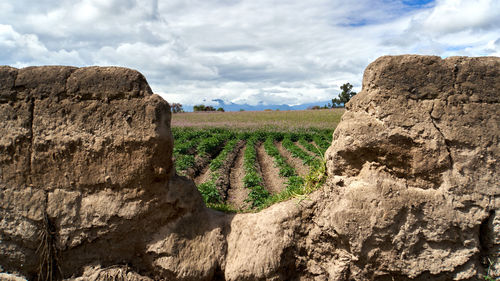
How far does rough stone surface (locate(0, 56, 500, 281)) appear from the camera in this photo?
3793mm

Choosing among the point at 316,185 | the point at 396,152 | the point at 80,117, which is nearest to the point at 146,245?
the point at 80,117

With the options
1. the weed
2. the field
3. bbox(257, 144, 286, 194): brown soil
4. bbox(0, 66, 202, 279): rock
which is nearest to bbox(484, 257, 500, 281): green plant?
the field

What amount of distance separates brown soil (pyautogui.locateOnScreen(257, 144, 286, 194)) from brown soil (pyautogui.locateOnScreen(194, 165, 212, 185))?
90.3 inches

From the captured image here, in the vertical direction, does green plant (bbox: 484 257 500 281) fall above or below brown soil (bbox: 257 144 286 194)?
above

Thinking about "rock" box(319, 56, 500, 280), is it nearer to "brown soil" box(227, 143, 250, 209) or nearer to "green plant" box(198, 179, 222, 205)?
"brown soil" box(227, 143, 250, 209)

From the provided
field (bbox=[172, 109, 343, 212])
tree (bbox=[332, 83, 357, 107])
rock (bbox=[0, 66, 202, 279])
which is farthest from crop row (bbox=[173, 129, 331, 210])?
tree (bbox=[332, 83, 357, 107])

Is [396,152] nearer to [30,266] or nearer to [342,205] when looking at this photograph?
[342,205]

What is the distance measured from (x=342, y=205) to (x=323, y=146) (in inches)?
622

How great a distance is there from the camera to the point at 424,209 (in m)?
3.79

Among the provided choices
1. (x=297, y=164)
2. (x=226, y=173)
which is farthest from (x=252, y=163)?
(x=297, y=164)

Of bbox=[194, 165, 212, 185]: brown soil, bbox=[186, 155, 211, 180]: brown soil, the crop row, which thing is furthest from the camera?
bbox=[186, 155, 211, 180]: brown soil

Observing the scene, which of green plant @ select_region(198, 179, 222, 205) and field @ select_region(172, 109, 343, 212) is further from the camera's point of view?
green plant @ select_region(198, 179, 222, 205)

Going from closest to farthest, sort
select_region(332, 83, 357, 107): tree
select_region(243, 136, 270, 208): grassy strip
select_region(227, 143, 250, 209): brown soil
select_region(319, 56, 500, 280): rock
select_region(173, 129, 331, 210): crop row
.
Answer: select_region(319, 56, 500, 280): rock → select_region(173, 129, 331, 210): crop row → select_region(243, 136, 270, 208): grassy strip → select_region(227, 143, 250, 209): brown soil → select_region(332, 83, 357, 107): tree

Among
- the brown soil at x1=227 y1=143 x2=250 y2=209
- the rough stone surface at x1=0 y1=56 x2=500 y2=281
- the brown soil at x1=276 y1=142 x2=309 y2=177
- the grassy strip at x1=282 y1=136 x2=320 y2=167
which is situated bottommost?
the brown soil at x1=227 y1=143 x2=250 y2=209
